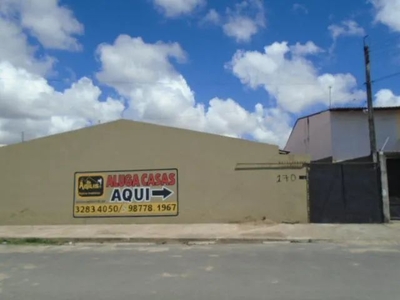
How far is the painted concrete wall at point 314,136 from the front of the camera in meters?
23.9

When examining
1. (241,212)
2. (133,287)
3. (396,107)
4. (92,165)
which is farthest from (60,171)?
(396,107)

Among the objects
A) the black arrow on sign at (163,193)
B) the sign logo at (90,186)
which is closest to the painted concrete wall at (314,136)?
the black arrow on sign at (163,193)

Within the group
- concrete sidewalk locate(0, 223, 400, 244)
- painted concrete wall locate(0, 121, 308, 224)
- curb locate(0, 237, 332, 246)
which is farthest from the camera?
painted concrete wall locate(0, 121, 308, 224)

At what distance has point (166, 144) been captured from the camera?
56.0 ft

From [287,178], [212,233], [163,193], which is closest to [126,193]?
[163,193]

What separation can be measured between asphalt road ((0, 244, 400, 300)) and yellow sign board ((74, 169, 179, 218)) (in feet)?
18.3

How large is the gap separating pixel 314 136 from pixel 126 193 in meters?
13.5

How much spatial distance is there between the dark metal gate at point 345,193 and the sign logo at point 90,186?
8294mm

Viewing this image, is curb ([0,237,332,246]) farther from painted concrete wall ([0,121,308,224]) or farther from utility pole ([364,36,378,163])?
utility pole ([364,36,378,163])

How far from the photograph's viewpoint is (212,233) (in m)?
13.9

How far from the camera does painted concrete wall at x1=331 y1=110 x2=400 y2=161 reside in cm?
2231

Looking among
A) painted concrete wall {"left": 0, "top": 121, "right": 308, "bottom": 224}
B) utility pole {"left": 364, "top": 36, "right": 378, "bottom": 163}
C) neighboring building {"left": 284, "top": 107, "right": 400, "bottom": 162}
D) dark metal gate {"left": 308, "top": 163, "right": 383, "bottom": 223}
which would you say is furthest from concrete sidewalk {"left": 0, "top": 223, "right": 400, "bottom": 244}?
neighboring building {"left": 284, "top": 107, "right": 400, "bottom": 162}

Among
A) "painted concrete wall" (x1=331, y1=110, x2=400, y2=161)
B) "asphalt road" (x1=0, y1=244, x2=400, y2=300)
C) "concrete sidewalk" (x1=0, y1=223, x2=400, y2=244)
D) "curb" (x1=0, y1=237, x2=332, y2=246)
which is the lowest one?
"asphalt road" (x1=0, y1=244, x2=400, y2=300)

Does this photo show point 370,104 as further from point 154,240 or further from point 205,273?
point 205,273
